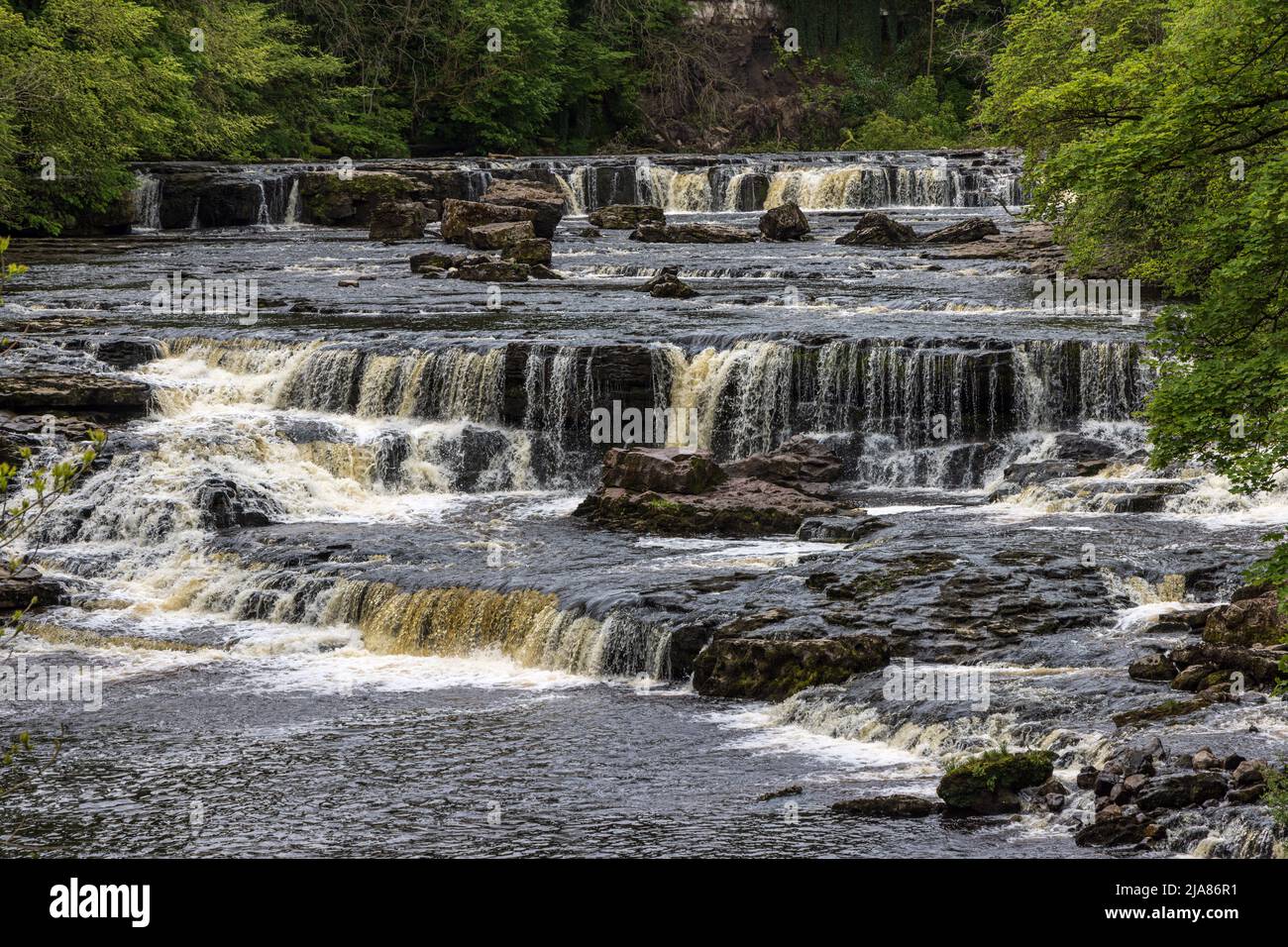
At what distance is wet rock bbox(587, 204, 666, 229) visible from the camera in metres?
47.0

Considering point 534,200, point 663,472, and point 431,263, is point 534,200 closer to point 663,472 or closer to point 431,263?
point 431,263

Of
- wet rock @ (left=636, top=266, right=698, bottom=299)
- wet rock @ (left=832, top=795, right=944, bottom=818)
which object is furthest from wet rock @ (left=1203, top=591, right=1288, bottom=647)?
wet rock @ (left=636, top=266, right=698, bottom=299)

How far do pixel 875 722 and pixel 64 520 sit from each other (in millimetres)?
13076

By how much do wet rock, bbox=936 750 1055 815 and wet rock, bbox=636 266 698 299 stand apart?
2104 centimetres

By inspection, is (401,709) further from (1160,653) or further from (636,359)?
(636,359)

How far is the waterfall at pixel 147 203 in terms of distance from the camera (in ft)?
155

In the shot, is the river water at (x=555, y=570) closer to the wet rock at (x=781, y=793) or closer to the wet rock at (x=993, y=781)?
the wet rock at (x=781, y=793)

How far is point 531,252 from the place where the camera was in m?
38.3

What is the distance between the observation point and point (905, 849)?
1192 cm

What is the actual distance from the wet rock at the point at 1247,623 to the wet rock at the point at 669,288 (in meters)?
18.7

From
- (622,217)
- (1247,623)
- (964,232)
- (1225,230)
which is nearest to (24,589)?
(1247,623)

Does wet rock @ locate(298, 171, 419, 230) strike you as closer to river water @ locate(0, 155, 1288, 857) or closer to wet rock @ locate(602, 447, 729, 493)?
river water @ locate(0, 155, 1288, 857)
